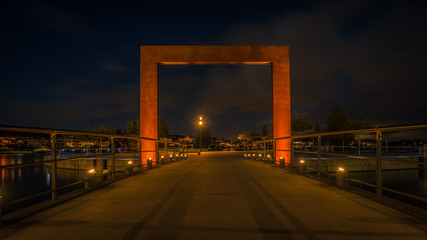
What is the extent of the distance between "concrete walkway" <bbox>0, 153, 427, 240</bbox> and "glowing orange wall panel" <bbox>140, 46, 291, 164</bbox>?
1073cm

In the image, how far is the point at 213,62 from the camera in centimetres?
1529

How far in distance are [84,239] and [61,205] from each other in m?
1.58

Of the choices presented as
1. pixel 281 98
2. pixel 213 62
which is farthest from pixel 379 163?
pixel 213 62

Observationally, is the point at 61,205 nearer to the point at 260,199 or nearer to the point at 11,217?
the point at 11,217

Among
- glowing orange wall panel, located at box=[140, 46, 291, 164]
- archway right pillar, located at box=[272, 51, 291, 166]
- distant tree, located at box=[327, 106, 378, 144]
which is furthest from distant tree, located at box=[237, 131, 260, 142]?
glowing orange wall panel, located at box=[140, 46, 291, 164]

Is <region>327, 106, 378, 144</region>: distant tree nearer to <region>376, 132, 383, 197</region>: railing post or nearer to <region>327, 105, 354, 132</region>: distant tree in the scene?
<region>327, 105, 354, 132</region>: distant tree

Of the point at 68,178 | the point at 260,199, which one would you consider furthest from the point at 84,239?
the point at 68,178

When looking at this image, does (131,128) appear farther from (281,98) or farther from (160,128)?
(281,98)

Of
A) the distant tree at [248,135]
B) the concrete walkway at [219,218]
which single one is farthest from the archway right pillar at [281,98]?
the distant tree at [248,135]

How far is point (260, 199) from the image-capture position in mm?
3832

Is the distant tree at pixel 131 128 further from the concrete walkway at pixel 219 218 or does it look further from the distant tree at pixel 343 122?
the concrete walkway at pixel 219 218

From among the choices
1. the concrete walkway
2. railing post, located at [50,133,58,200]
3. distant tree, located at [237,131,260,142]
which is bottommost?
distant tree, located at [237,131,260,142]

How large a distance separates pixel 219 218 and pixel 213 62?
13211 millimetres

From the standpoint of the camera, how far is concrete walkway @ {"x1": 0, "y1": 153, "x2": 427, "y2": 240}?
2.46 metres
